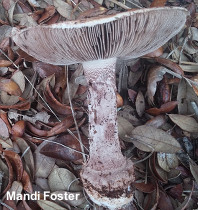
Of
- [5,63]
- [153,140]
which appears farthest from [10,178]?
[153,140]

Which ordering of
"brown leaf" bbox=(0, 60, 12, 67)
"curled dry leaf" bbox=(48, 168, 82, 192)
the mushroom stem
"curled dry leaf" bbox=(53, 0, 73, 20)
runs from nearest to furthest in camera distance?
the mushroom stem → "curled dry leaf" bbox=(48, 168, 82, 192) → "brown leaf" bbox=(0, 60, 12, 67) → "curled dry leaf" bbox=(53, 0, 73, 20)

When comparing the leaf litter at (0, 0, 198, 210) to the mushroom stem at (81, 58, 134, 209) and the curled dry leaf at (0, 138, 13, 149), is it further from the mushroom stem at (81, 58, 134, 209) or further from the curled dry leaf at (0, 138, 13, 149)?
the mushroom stem at (81, 58, 134, 209)

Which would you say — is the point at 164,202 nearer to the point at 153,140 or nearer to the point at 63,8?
the point at 153,140

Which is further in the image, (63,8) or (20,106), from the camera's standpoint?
(63,8)

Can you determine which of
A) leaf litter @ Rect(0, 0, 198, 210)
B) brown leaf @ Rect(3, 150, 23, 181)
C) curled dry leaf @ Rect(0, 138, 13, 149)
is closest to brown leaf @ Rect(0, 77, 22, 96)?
leaf litter @ Rect(0, 0, 198, 210)

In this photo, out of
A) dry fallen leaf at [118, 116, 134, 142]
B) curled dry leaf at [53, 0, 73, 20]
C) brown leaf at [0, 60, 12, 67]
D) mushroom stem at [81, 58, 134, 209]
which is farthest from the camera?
curled dry leaf at [53, 0, 73, 20]

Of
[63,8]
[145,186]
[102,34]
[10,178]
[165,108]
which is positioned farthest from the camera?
[63,8]

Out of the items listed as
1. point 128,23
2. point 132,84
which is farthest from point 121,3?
point 128,23
